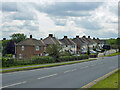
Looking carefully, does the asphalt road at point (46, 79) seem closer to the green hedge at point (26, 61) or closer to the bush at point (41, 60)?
the green hedge at point (26, 61)

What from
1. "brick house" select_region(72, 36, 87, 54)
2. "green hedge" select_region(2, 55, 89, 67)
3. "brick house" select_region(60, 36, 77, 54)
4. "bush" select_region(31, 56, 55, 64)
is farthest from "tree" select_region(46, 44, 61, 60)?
"brick house" select_region(72, 36, 87, 54)

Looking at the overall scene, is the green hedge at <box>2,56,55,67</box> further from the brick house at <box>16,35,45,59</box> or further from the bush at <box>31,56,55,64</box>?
the brick house at <box>16,35,45,59</box>

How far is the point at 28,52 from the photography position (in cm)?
6028

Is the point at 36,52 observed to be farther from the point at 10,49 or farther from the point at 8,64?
the point at 8,64

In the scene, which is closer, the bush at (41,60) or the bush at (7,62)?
the bush at (7,62)

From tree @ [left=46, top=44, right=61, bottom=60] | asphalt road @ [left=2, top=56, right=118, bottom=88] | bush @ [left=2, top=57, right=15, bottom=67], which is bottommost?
asphalt road @ [left=2, top=56, right=118, bottom=88]

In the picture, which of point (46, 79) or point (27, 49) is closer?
point (46, 79)

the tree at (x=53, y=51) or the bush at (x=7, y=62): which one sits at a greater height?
the tree at (x=53, y=51)

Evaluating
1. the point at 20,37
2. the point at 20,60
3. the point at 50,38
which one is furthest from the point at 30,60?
the point at 20,37

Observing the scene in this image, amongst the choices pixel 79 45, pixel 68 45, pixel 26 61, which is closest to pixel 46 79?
pixel 26 61

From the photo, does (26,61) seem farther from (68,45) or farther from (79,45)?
(79,45)

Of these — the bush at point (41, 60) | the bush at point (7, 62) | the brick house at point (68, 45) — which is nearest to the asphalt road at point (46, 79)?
the bush at point (7, 62)

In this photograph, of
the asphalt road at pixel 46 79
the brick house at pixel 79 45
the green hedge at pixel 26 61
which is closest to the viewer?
the asphalt road at pixel 46 79

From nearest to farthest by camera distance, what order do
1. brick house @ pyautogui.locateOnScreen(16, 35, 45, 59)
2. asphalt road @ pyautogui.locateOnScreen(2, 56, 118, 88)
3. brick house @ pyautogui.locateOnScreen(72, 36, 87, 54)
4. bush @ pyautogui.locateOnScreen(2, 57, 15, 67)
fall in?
asphalt road @ pyautogui.locateOnScreen(2, 56, 118, 88) < bush @ pyautogui.locateOnScreen(2, 57, 15, 67) < brick house @ pyautogui.locateOnScreen(16, 35, 45, 59) < brick house @ pyautogui.locateOnScreen(72, 36, 87, 54)
